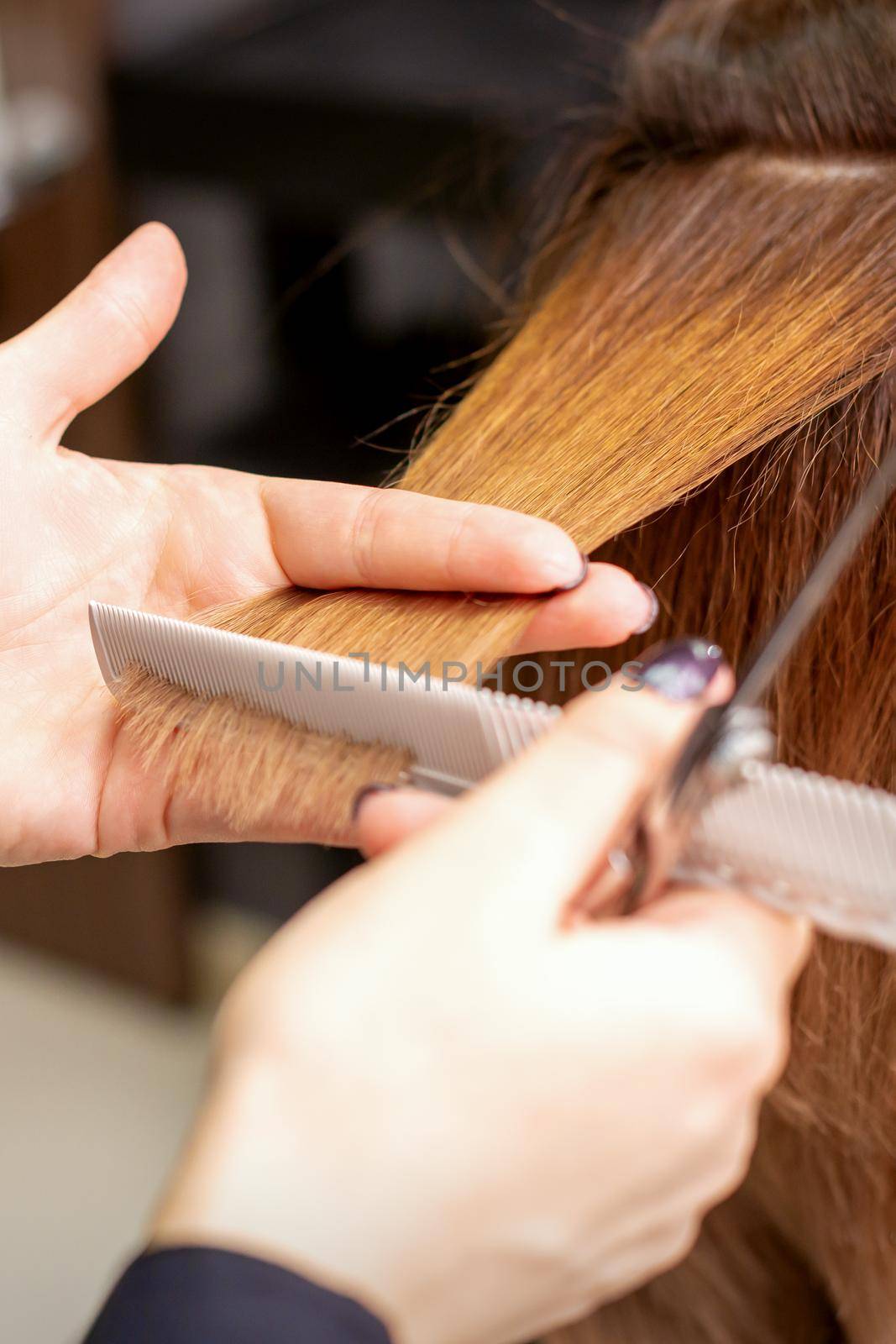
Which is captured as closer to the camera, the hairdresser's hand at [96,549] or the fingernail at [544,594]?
the fingernail at [544,594]

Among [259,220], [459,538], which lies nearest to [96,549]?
[459,538]

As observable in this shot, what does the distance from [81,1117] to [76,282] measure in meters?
1.18

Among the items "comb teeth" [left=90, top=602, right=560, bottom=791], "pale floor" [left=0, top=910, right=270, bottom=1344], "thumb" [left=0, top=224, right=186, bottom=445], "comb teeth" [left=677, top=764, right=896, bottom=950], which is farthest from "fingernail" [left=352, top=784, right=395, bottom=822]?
"pale floor" [left=0, top=910, right=270, bottom=1344]

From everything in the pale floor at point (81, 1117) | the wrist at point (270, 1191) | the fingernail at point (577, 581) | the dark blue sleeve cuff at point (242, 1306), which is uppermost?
the fingernail at point (577, 581)

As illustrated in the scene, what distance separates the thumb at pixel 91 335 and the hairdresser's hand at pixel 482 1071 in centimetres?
48

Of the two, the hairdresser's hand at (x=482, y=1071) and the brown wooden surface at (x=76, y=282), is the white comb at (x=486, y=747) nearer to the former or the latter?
the hairdresser's hand at (x=482, y=1071)

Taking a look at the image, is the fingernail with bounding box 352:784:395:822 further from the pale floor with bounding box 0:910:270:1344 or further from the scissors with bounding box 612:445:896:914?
the pale floor with bounding box 0:910:270:1344

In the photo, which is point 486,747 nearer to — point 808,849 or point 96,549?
point 808,849

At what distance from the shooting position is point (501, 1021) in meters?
0.42

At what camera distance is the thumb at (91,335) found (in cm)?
78

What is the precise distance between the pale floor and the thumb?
1.23 m

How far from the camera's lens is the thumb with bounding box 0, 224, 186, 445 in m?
0.78

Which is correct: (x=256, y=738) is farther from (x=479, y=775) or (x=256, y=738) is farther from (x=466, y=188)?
(x=466, y=188)

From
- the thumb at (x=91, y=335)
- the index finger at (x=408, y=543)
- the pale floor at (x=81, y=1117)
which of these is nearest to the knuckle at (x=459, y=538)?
the index finger at (x=408, y=543)
